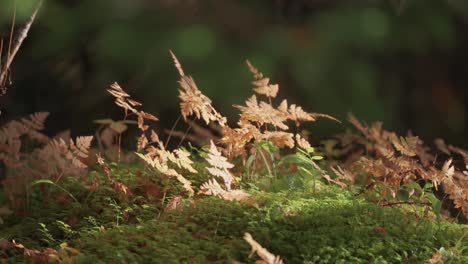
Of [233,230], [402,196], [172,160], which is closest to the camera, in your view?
[233,230]

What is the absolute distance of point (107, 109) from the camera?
195 inches

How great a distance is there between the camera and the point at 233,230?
107 inches

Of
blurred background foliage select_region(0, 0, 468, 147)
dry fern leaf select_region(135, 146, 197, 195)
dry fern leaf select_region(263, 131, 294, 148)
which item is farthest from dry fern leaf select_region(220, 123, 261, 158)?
blurred background foliage select_region(0, 0, 468, 147)

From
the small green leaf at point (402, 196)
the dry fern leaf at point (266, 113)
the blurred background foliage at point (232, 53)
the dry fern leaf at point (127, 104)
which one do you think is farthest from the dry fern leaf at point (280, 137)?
the blurred background foliage at point (232, 53)

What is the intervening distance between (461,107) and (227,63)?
192 centimetres

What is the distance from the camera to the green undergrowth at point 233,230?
8.34 feet

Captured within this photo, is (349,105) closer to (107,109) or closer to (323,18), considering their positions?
(323,18)

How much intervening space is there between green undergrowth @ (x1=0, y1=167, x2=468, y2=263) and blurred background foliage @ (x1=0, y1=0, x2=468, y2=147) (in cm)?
137

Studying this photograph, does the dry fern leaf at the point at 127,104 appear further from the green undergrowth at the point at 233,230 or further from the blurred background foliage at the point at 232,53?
the blurred background foliage at the point at 232,53

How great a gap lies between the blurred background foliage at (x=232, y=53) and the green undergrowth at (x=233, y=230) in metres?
1.37

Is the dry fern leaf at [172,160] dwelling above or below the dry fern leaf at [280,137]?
below

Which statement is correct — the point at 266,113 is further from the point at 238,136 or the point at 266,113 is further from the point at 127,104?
the point at 127,104

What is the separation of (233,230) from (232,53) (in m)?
1.79

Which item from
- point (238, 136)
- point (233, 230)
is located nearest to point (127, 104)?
point (238, 136)
